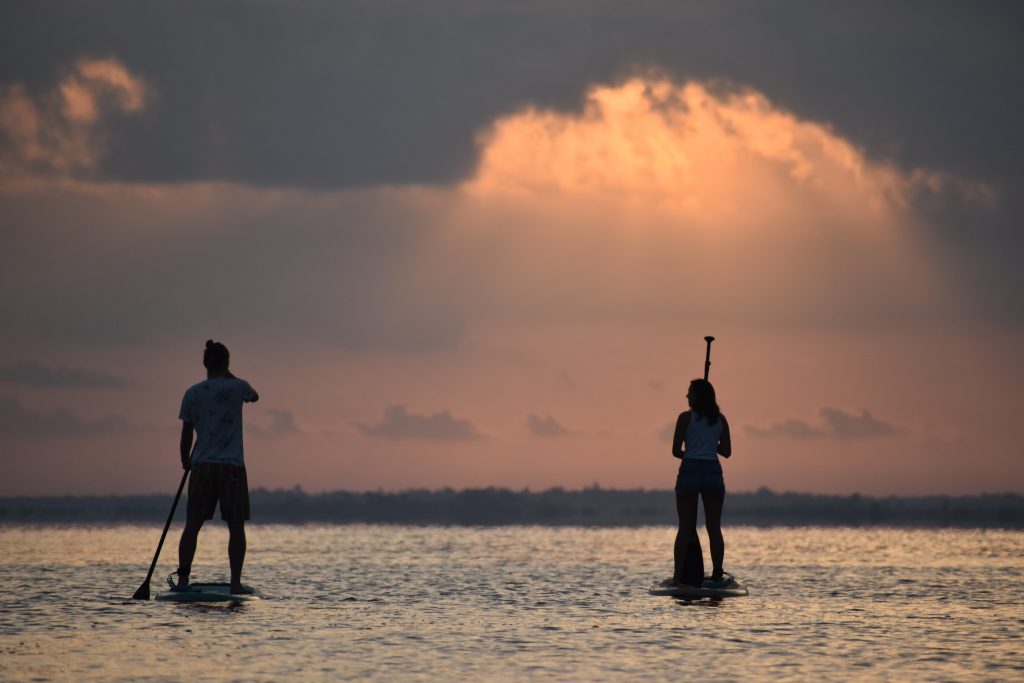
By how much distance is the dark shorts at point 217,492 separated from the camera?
15000mm

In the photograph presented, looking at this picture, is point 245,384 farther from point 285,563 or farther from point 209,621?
point 285,563

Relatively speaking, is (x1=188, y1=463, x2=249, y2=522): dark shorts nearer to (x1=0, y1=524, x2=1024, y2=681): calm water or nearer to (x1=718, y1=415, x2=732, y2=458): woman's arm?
(x1=0, y1=524, x2=1024, y2=681): calm water

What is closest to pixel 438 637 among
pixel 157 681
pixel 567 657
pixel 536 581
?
pixel 567 657

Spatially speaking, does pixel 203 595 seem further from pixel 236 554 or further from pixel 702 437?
pixel 702 437

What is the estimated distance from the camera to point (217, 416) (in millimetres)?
14984

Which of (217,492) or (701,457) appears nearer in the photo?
(217,492)

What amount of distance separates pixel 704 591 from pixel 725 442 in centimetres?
165

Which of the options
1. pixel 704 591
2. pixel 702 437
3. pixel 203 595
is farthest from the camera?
pixel 702 437

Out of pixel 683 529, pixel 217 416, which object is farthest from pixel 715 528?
pixel 217 416

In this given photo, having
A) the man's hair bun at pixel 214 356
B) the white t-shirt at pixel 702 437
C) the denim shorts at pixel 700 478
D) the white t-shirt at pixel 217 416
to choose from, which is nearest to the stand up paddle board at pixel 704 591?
the denim shorts at pixel 700 478

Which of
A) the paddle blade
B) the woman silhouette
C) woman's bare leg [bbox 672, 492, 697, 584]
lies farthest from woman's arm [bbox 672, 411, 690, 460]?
the paddle blade

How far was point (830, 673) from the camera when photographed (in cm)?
968

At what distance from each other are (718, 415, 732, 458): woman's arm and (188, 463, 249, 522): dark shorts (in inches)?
195

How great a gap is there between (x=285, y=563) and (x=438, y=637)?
10.6 meters
